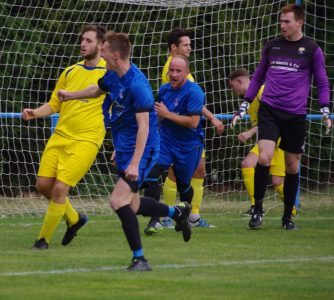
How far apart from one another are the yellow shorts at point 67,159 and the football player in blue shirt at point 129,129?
1350mm

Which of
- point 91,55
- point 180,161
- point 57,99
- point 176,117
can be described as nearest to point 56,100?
point 57,99

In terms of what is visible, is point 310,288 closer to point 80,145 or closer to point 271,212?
A: point 80,145

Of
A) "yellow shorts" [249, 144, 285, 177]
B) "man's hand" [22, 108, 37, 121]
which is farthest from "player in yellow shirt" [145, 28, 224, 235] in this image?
"man's hand" [22, 108, 37, 121]

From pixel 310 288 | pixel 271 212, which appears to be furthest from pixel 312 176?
pixel 310 288

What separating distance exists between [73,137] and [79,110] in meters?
0.27

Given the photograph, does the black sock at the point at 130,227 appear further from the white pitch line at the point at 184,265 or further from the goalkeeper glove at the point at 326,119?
the goalkeeper glove at the point at 326,119

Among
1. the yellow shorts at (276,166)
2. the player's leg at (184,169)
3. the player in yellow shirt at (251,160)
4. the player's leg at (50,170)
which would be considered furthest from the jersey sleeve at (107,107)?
the yellow shorts at (276,166)

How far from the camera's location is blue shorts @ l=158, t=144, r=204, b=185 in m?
10.4

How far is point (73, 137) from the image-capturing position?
970cm

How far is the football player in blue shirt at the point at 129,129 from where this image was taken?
776 centimetres

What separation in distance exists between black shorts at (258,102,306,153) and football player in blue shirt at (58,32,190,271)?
2687 millimetres

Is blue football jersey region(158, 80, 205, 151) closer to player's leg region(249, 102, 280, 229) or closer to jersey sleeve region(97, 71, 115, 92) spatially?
player's leg region(249, 102, 280, 229)

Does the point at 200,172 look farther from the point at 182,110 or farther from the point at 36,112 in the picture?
the point at 36,112

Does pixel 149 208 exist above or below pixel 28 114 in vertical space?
below
